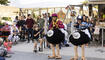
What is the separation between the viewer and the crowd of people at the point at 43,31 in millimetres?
9758

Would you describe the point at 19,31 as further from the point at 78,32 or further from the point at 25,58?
the point at 78,32

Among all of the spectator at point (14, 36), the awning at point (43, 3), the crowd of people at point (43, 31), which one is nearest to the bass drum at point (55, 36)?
the crowd of people at point (43, 31)

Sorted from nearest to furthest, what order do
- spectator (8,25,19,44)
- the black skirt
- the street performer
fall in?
the black skirt
the street performer
spectator (8,25,19,44)

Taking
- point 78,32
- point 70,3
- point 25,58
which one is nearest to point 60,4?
point 70,3

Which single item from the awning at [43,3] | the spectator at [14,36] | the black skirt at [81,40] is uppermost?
the awning at [43,3]

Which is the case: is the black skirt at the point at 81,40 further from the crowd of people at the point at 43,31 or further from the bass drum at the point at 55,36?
the bass drum at the point at 55,36

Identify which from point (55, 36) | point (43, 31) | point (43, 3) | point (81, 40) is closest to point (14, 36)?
point (43, 31)

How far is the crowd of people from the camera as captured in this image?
976cm

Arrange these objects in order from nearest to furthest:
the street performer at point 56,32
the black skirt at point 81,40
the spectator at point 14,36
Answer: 1. the black skirt at point 81,40
2. the street performer at point 56,32
3. the spectator at point 14,36

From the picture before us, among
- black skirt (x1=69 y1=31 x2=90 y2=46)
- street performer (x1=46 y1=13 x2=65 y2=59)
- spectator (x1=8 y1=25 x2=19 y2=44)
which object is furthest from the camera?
spectator (x1=8 y1=25 x2=19 y2=44)

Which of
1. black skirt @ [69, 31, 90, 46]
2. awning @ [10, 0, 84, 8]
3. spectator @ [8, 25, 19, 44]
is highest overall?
awning @ [10, 0, 84, 8]

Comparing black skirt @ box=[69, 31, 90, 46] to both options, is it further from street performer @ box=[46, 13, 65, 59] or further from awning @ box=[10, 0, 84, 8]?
awning @ box=[10, 0, 84, 8]

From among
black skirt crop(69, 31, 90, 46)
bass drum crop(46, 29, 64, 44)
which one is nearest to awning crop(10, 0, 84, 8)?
bass drum crop(46, 29, 64, 44)

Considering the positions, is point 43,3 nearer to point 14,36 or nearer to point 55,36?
point 55,36
